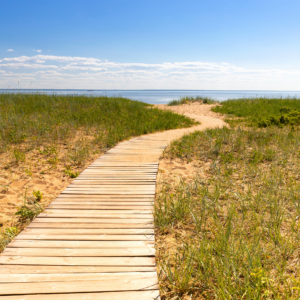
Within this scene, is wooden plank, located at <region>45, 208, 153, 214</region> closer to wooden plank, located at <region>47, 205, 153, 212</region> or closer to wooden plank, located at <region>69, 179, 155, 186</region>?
wooden plank, located at <region>47, 205, 153, 212</region>

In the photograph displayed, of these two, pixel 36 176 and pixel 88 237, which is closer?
pixel 88 237

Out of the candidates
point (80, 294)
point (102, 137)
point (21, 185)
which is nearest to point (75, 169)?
point (21, 185)

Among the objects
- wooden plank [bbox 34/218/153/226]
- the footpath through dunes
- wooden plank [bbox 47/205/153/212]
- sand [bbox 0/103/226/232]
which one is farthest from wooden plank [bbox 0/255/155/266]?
sand [bbox 0/103/226/232]

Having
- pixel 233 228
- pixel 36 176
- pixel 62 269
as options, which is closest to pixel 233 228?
pixel 233 228

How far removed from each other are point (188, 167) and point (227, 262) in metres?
3.41

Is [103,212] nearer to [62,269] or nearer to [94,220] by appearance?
[94,220]

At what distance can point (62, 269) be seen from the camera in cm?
212

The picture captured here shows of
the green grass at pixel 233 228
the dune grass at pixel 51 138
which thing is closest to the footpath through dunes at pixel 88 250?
the green grass at pixel 233 228

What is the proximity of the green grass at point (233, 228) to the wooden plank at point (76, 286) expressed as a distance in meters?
0.26

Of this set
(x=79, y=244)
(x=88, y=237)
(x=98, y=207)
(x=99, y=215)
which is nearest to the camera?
(x=79, y=244)

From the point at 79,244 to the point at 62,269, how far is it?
0.38 metres

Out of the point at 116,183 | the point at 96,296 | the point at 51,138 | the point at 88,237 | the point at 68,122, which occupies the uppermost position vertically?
the point at 68,122

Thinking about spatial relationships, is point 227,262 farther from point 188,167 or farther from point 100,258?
point 188,167

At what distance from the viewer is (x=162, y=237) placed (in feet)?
9.35
